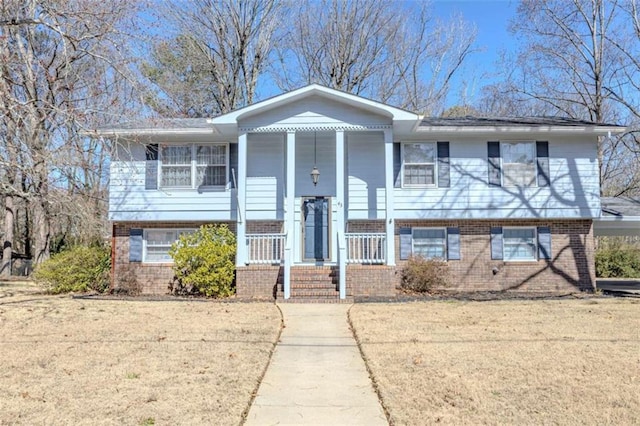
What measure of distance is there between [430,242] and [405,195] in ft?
5.16

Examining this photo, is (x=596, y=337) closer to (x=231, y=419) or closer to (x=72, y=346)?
(x=231, y=419)

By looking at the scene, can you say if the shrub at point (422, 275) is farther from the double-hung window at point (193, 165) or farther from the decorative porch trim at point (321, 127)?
the double-hung window at point (193, 165)

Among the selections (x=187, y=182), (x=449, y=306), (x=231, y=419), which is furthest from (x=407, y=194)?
(x=231, y=419)

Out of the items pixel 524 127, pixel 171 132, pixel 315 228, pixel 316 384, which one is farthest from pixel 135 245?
pixel 524 127

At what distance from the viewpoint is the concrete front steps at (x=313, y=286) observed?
11289 millimetres

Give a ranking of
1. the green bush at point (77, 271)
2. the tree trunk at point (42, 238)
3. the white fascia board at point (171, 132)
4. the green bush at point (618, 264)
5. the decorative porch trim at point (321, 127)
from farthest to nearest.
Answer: the tree trunk at point (42, 238), the green bush at point (618, 264), the white fascia board at point (171, 132), the green bush at point (77, 271), the decorative porch trim at point (321, 127)

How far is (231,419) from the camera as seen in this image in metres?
4.05

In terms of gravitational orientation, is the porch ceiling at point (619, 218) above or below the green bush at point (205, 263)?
above

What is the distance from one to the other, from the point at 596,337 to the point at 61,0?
11.7 meters

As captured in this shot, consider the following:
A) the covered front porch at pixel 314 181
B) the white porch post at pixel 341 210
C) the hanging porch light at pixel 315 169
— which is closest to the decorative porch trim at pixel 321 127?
the covered front porch at pixel 314 181

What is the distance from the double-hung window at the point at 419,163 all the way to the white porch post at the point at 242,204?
4.52 metres

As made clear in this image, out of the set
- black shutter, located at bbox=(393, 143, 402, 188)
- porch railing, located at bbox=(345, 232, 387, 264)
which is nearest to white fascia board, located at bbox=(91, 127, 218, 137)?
porch railing, located at bbox=(345, 232, 387, 264)

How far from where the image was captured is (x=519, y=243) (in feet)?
46.1

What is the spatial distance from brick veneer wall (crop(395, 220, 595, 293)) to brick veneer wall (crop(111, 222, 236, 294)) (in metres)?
6.57
